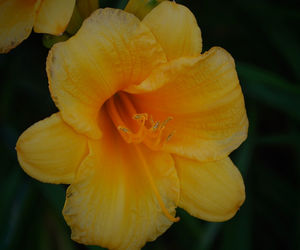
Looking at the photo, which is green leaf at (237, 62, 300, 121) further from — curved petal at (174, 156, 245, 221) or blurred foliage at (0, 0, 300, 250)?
curved petal at (174, 156, 245, 221)

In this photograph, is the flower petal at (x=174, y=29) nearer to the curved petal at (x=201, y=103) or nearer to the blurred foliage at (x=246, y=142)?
the curved petal at (x=201, y=103)

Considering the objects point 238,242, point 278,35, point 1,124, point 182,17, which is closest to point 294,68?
point 278,35

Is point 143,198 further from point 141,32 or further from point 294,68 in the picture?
point 294,68

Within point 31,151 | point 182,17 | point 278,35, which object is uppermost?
point 182,17

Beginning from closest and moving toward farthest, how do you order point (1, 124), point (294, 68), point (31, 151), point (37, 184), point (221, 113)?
point (31, 151) < point (221, 113) < point (37, 184) < point (1, 124) < point (294, 68)

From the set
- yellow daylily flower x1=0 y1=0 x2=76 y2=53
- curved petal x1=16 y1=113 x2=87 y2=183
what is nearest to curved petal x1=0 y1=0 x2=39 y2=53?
yellow daylily flower x1=0 y1=0 x2=76 y2=53

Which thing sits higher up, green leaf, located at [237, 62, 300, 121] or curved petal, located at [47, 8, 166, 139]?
curved petal, located at [47, 8, 166, 139]

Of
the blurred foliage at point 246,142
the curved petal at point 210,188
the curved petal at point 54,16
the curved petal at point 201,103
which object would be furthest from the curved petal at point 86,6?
the blurred foliage at point 246,142
